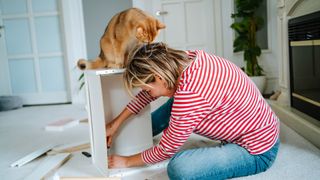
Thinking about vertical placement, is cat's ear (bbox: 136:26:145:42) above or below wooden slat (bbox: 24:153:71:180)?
above

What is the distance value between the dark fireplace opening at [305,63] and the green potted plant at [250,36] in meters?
1.19

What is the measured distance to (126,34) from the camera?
135cm

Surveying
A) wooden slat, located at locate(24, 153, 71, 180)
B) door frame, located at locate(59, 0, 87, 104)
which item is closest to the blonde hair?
wooden slat, located at locate(24, 153, 71, 180)

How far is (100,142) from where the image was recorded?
1215 millimetres

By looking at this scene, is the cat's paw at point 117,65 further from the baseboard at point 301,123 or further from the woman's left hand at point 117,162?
the baseboard at point 301,123

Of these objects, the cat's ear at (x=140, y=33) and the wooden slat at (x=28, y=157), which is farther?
the wooden slat at (x=28, y=157)

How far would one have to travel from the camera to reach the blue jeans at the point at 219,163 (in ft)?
3.37

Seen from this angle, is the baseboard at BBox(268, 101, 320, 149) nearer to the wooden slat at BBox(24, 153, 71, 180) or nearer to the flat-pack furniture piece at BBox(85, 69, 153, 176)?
the flat-pack furniture piece at BBox(85, 69, 153, 176)

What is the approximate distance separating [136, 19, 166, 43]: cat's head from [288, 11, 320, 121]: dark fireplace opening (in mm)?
718

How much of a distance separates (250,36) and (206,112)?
228 centimetres

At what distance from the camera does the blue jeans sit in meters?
1.03

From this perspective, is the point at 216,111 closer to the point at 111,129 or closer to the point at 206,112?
the point at 206,112

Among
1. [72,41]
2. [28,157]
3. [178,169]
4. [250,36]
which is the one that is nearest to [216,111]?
[178,169]

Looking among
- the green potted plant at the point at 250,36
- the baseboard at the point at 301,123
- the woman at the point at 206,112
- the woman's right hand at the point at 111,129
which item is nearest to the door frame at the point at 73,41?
the green potted plant at the point at 250,36
